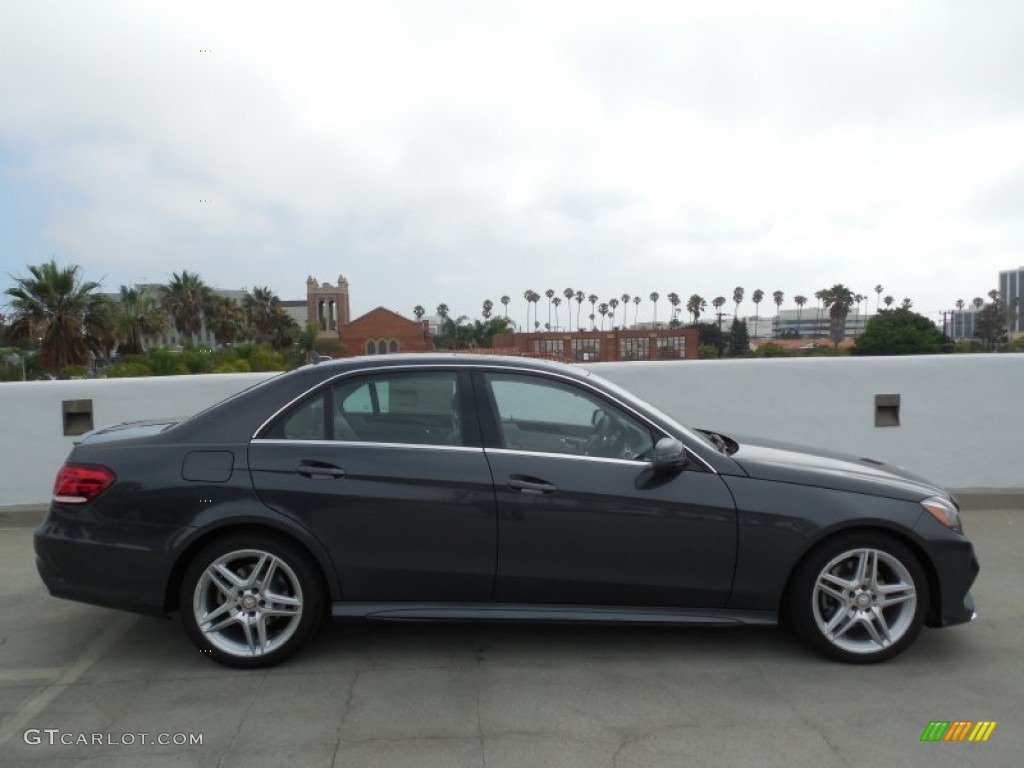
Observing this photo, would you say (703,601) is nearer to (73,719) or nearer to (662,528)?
(662,528)

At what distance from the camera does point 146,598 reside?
3896 millimetres

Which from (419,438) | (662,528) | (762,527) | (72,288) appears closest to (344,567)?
(419,438)

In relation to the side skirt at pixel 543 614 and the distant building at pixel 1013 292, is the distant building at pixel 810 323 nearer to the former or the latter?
the distant building at pixel 1013 292

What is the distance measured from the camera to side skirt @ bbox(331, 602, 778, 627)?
154 inches

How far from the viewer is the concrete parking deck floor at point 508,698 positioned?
3.17 m

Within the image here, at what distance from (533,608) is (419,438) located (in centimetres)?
100

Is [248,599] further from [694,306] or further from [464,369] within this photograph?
[694,306]

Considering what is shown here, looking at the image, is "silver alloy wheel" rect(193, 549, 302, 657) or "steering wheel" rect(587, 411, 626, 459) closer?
"silver alloy wheel" rect(193, 549, 302, 657)

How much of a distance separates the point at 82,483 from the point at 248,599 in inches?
40.1

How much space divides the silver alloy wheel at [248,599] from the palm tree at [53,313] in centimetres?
3721

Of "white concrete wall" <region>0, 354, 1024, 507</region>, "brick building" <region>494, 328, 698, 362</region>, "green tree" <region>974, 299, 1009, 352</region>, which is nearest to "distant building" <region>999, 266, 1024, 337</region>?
"green tree" <region>974, 299, 1009, 352</region>

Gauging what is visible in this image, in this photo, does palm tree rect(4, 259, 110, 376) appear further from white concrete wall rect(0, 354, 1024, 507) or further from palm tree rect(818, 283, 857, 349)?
palm tree rect(818, 283, 857, 349)

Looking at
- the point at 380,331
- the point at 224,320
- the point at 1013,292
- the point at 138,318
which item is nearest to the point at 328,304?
the point at 224,320

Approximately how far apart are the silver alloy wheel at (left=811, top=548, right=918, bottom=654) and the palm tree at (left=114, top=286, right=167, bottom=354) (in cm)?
5143
